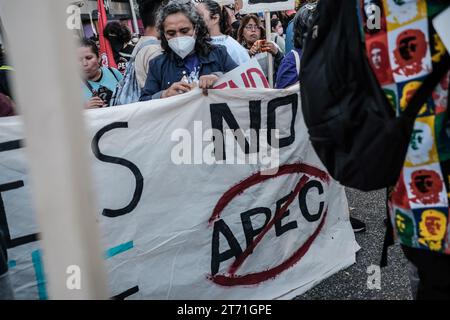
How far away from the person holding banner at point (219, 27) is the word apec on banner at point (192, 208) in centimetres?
87

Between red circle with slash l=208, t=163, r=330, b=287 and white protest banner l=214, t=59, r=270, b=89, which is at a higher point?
white protest banner l=214, t=59, r=270, b=89

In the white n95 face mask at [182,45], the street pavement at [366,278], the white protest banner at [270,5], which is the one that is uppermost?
the white protest banner at [270,5]

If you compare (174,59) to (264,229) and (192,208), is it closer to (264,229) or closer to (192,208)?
(192,208)

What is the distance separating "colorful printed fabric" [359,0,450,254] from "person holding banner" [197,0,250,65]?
81.1 inches

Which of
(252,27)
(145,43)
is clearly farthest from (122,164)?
(252,27)

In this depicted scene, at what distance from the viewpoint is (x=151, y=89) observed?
2580 millimetres

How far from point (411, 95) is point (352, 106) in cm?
14

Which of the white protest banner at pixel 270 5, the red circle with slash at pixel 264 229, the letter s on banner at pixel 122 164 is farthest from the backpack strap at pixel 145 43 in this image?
the red circle with slash at pixel 264 229

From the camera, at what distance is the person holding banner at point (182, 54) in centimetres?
258

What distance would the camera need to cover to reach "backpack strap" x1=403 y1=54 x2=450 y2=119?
1.07 m

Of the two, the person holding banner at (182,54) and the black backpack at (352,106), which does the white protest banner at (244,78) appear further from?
the black backpack at (352,106)

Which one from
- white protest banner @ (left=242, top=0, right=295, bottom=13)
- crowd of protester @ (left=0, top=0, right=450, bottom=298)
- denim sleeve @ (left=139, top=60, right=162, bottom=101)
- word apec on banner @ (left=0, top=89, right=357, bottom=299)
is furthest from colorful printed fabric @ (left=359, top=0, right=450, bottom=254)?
white protest banner @ (left=242, top=0, right=295, bottom=13)

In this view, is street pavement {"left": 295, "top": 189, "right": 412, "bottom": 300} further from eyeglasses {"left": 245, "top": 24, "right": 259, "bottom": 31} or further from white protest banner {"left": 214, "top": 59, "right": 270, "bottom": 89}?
eyeglasses {"left": 245, "top": 24, "right": 259, "bottom": 31}

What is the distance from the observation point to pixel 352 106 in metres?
1.12
